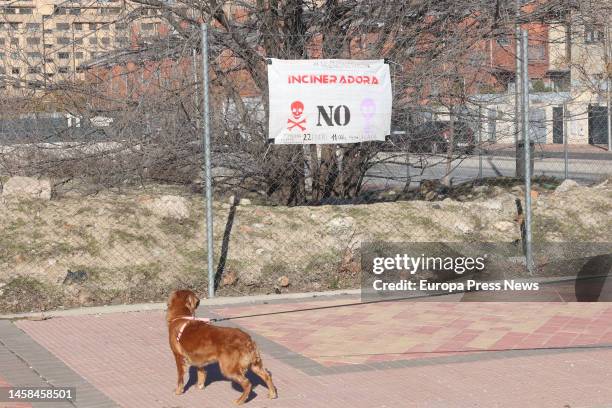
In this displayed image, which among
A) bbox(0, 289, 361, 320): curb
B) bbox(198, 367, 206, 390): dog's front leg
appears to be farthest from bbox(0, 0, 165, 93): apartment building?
bbox(198, 367, 206, 390): dog's front leg

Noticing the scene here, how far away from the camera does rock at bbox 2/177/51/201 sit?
39.0 ft

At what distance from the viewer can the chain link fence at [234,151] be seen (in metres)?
11.3

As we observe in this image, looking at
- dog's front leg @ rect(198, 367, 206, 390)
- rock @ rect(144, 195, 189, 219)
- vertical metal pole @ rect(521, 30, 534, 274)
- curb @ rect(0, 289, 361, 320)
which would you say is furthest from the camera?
rock @ rect(144, 195, 189, 219)

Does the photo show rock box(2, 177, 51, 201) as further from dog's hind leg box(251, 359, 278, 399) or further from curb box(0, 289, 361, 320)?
dog's hind leg box(251, 359, 278, 399)

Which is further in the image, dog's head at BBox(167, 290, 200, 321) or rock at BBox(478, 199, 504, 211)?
rock at BBox(478, 199, 504, 211)

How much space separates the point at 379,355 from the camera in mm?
8250

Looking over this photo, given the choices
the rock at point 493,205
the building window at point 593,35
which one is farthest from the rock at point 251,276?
the building window at point 593,35

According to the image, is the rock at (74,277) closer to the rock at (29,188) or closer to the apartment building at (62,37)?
the rock at (29,188)

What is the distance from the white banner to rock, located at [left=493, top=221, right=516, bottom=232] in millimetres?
2287

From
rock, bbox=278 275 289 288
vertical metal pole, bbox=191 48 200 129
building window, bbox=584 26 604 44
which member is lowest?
rock, bbox=278 275 289 288

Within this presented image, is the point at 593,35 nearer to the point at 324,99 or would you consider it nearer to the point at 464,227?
the point at 464,227

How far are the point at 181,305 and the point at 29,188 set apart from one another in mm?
5328

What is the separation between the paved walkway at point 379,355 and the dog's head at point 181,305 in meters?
0.54

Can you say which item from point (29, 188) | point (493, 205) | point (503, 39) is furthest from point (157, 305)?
point (503, 39)
